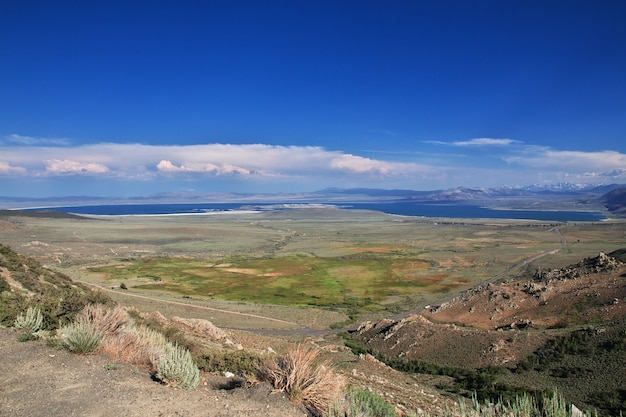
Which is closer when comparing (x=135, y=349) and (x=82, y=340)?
(x=82, y=340)

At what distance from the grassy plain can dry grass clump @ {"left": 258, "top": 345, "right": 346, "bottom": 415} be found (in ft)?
85.5

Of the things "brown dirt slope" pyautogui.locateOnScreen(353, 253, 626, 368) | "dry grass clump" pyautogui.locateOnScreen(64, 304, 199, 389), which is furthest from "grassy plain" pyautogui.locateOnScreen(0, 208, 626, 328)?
"dry grass clump" pyautogui.locateOnScreen(64, 304, 199, 389)

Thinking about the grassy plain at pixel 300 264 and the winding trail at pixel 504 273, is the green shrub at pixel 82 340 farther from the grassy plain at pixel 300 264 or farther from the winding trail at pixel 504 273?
the winding trail at pixel 504 273

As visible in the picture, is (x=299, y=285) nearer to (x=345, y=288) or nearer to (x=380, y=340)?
(x=345, y=288)

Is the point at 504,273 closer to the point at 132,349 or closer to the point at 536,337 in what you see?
the point at 536,337

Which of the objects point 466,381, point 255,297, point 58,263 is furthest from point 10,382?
point 58,263

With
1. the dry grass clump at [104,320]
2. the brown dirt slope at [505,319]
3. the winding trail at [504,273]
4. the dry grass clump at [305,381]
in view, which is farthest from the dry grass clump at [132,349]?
the winding trail at [504,273]

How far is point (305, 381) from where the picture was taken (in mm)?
7684

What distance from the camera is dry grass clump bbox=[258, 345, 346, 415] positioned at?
7.47 meters

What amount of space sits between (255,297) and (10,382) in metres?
38.5

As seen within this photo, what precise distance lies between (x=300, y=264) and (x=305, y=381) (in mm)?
63125

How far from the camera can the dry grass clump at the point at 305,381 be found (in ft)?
24.5

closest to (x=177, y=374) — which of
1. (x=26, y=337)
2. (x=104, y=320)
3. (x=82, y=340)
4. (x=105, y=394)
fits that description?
(x=105, y=394)

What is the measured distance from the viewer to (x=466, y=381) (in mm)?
17984
